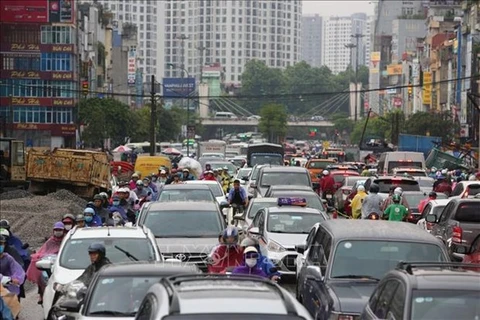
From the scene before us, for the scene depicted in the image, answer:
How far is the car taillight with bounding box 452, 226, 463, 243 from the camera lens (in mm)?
21516

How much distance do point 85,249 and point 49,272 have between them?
780 mm

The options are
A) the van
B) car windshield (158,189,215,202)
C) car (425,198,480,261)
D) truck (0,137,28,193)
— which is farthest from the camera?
the van

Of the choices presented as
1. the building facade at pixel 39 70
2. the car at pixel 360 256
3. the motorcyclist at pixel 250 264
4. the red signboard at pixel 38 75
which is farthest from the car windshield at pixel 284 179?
the red signboard at pixel 38 75

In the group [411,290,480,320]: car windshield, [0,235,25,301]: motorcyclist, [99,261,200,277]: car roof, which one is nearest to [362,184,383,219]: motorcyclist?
[0,235,25,301]: motorcyclist

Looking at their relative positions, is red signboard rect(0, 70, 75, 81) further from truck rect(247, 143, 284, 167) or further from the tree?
the tree

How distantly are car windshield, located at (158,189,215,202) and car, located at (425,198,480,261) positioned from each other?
23.0ft

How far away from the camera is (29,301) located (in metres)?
20.4

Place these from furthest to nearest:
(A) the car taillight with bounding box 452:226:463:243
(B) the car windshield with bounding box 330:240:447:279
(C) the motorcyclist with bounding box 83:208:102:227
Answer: (A) the car taillight with bounding box 452:226:463:243
(C) the motorcyclist with bounding box 83:208:102:227
(B) the car windshield with bounding box 330:240:447:279

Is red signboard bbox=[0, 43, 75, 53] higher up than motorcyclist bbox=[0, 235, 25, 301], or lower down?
higher up

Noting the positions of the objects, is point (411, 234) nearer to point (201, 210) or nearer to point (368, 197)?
point (201, 210)

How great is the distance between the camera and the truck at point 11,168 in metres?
50.0

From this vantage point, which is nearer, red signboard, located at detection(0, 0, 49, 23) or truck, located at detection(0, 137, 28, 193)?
truck, located at detection(0, 137, 28, 193)

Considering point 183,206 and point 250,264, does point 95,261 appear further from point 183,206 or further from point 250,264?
point 183,206

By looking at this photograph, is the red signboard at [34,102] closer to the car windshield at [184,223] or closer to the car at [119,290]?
the car windshield at [184,223]
